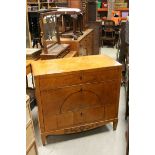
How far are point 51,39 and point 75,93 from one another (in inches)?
49.5

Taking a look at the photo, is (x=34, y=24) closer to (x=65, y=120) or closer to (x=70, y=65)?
(x=70, y=65)

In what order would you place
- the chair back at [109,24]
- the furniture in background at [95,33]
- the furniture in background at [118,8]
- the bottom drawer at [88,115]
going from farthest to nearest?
the furniture in background at [118,8] < the chair back at [109,24] < the furniture in background at [95,33] < the bottom drawer at [88,115]

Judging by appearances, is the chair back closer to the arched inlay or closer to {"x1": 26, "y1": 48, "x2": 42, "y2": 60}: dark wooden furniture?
{"x1": 26, "y1": 48, "x2": 42, "y2": 60}: dark wooden furniture

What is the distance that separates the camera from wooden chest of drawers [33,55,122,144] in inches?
75.7

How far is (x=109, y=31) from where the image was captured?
6.06 meters

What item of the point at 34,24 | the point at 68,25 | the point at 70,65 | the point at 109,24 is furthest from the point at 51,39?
the point at 109,24

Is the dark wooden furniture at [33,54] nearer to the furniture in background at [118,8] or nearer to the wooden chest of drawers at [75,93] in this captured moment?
the wooden chest of drawers at [75,93]

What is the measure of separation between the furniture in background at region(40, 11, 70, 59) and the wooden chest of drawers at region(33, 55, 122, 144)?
32 cm

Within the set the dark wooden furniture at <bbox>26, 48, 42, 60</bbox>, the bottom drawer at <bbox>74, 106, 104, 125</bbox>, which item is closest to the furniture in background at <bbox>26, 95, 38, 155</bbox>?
the bottom drawer at <bbox>74, 106, 104, 125</bbox>

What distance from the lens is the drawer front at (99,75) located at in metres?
1.99

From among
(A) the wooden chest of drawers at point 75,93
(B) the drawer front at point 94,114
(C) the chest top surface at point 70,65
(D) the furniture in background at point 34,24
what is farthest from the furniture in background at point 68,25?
(B) the drawer front at point 94,114

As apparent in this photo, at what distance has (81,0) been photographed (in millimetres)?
4074

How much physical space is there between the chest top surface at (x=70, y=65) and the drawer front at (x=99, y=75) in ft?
0.17
